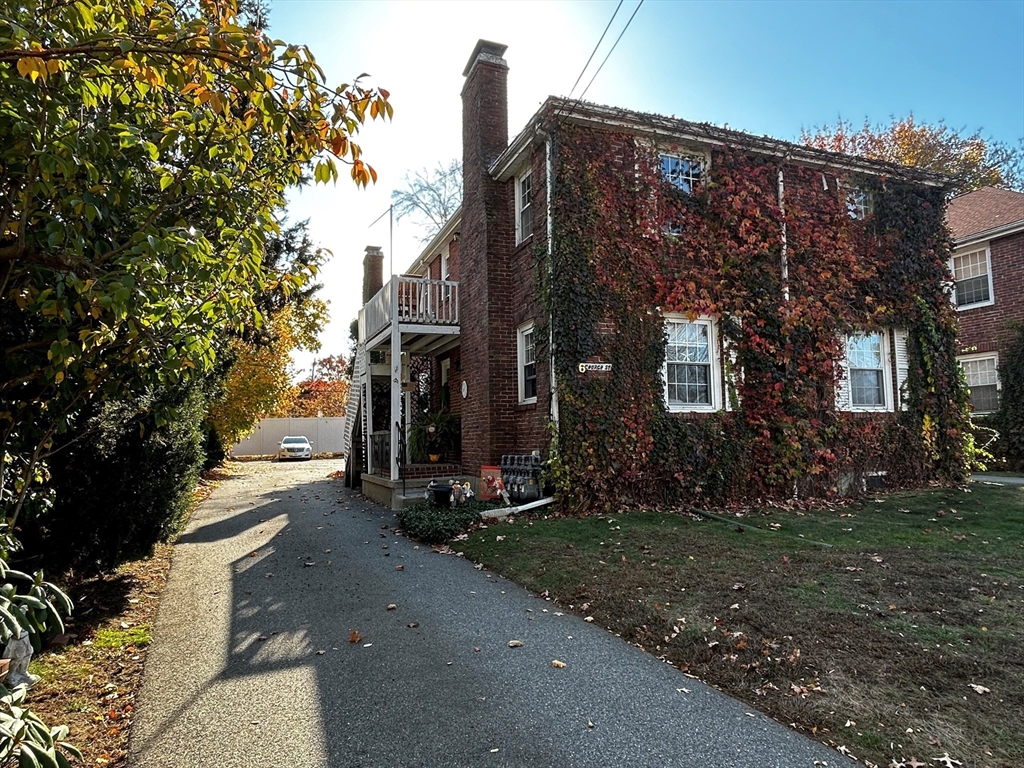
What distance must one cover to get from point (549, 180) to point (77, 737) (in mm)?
9111

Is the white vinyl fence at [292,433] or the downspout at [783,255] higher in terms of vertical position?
the downspout at [783,255]

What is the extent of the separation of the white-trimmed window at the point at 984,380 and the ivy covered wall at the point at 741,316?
18.2ft

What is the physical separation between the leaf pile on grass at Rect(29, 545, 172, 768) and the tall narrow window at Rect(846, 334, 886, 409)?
12.2 m

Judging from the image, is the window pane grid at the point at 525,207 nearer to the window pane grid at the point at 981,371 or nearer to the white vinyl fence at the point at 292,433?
the window pane grid at the point at 981,371

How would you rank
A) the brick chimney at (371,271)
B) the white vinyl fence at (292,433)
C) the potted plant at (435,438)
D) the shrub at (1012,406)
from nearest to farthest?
the potted plant at (435,438), the shrub at (1012,406), the brick chimney at (371,271), the white vinyl fence at (292,433)

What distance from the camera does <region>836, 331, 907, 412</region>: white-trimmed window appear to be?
12.1m

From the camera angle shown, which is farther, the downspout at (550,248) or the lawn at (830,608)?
the downspout at (550,248)

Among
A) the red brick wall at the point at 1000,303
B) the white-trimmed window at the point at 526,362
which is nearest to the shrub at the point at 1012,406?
the red brick wall at the point at 1000,303

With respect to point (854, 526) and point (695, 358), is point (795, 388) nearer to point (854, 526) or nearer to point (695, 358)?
point (695, 358)

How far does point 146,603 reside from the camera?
19.9 feet

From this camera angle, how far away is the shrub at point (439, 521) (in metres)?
8.47

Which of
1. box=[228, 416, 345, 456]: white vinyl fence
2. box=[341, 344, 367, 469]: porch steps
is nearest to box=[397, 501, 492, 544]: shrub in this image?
box=[341, 344, 367, 469]: porch steps

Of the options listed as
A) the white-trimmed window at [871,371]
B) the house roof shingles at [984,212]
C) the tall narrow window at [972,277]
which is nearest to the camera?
the white-trimmed window at [871,371]

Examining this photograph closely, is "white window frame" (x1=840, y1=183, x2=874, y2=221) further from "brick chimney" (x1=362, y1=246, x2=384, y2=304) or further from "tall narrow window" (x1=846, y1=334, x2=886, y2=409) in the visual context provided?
"brick chimney" (x1=362, y1=246, x2=384, y2=304)
